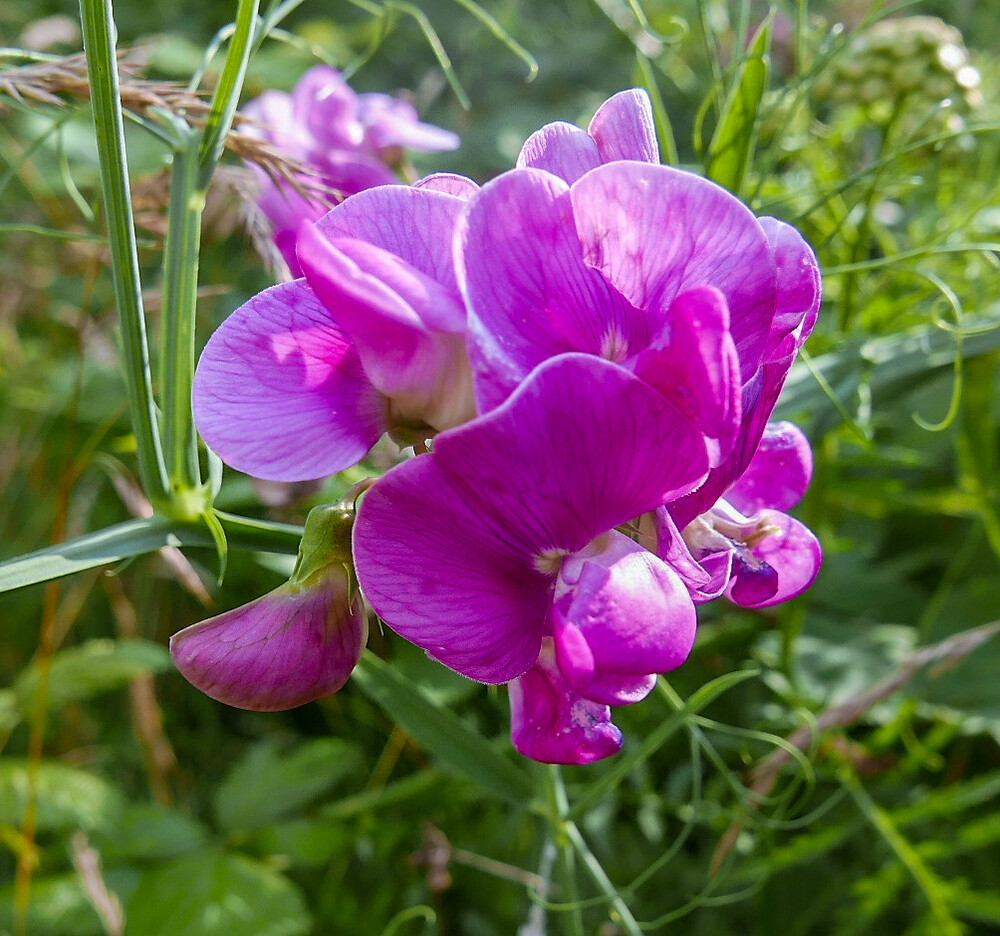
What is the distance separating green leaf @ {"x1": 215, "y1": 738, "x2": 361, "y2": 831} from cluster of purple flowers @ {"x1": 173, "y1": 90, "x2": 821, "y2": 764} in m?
0.53

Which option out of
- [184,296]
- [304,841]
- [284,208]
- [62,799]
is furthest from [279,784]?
[184,296]

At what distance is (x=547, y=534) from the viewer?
355 mm

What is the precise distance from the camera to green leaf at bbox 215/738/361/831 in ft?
2.87

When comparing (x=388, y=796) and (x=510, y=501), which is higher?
(x=510, y=501)

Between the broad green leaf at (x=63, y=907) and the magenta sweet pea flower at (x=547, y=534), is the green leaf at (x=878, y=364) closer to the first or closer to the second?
the magenta sweet pea flower at (x=547, y=534)

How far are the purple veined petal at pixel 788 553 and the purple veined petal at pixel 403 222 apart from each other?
0.55ft

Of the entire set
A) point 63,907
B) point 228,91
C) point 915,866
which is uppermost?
point 228,91

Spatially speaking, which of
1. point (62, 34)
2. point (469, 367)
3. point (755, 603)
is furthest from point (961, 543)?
point (62, 34)

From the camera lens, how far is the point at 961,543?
110 centimetres

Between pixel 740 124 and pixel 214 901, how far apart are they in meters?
0.66

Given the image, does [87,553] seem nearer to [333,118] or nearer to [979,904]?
[333,118]

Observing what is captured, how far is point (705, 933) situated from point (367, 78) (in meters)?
1.54

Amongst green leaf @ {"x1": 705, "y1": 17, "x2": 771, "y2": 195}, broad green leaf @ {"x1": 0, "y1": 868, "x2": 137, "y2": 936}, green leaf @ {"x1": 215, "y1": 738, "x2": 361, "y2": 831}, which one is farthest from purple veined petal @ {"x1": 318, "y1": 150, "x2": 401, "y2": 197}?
broad green leaf @ {"x1": 0, "y1": 868, "x2": 137, "y2": 936}

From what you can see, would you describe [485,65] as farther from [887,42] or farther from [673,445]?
[673,445]
